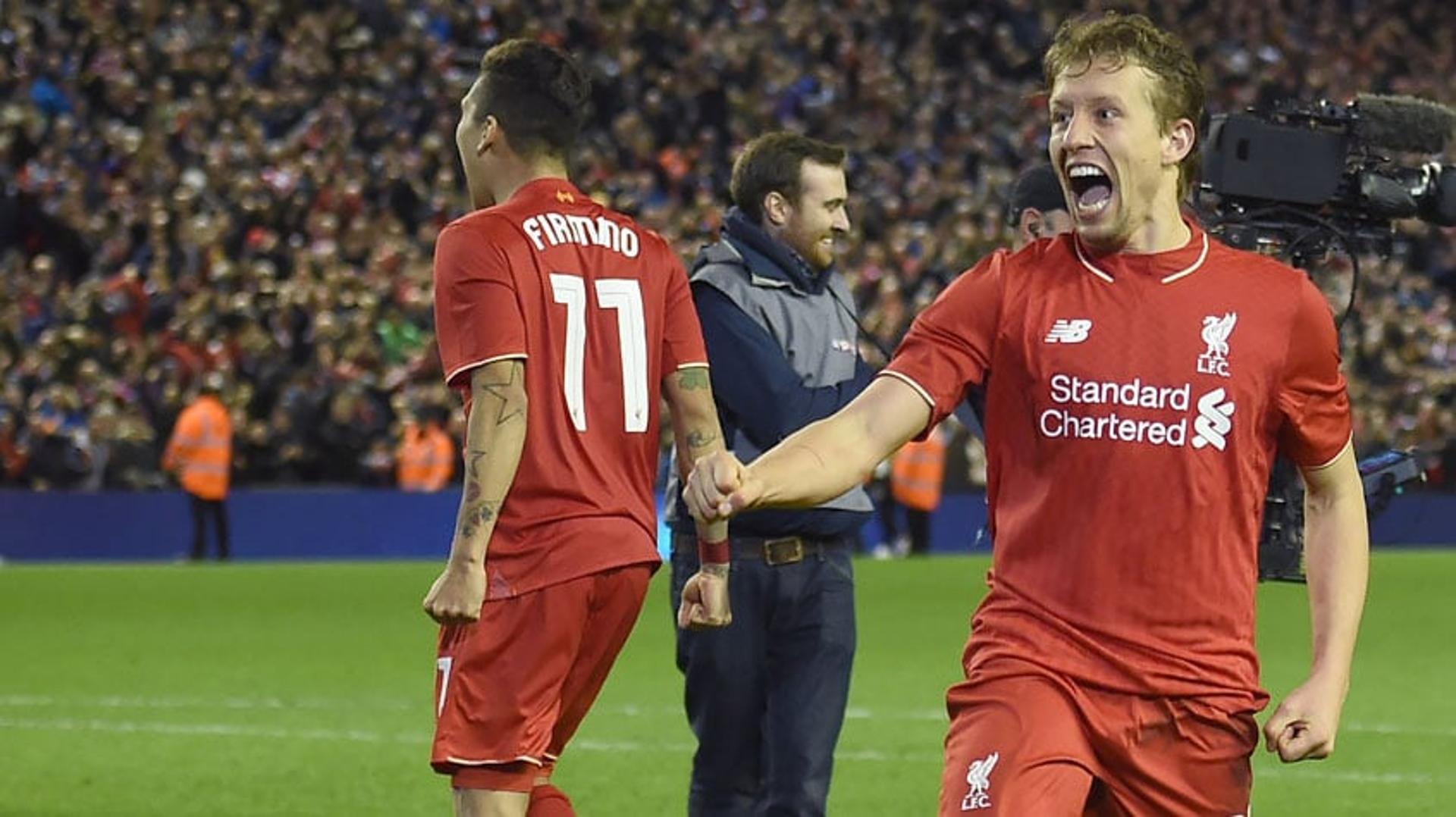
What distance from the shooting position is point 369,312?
26.1 m

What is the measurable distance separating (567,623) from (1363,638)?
12.2m

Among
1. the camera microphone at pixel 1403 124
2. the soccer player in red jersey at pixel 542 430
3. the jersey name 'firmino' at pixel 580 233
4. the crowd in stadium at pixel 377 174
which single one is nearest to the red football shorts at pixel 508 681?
the soccer player in red jersey at pixel 542 430

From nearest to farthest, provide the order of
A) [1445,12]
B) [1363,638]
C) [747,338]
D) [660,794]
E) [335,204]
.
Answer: [747,338], [660,794], [1363,638], [335,204], [1445,12]

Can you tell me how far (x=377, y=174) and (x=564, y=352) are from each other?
22.8m

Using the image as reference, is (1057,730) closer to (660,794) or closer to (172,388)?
(660,794)

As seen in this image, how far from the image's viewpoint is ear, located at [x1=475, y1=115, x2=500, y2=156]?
6.31 m

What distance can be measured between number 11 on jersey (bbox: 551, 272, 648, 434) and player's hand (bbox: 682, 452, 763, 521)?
6.96 ft

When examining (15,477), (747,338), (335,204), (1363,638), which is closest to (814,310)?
(747,338)

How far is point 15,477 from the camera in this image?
24.4 m

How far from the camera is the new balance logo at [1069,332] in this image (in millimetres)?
4711

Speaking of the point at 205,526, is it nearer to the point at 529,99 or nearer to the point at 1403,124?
the point at 529,99

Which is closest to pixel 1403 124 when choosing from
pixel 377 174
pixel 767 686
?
pixel 767 686

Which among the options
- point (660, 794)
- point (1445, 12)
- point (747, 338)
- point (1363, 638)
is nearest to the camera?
point (747, 338)

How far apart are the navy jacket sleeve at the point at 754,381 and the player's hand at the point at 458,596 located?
4.93ft
